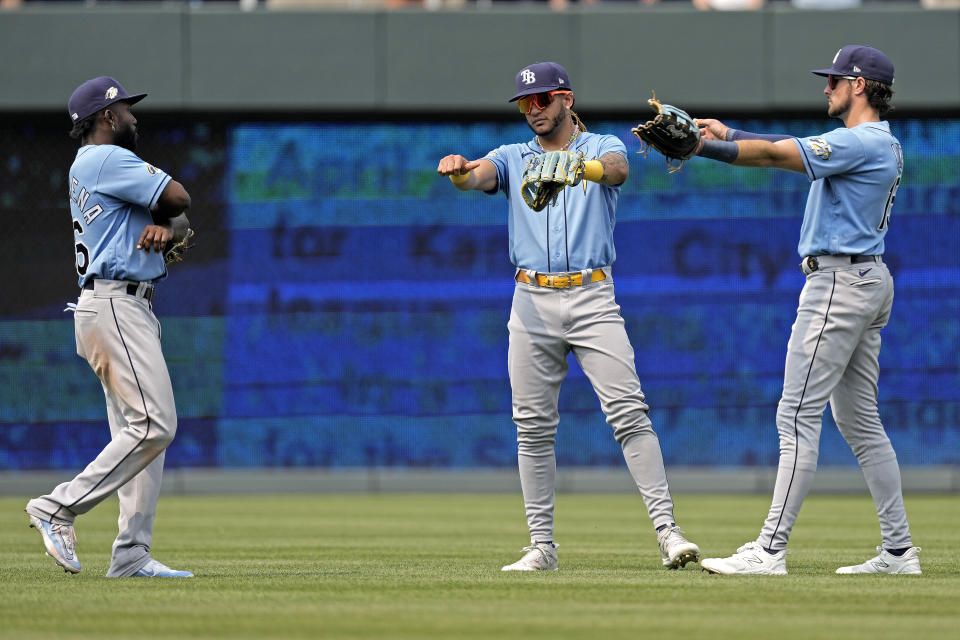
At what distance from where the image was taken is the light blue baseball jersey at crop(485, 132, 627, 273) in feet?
22.7

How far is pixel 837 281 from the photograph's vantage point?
6.52m

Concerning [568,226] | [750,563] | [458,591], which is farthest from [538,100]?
[458,591]

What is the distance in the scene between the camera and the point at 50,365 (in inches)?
688

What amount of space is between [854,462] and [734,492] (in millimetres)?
1489

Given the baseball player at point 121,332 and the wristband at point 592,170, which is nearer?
the baseball player at point 121,332

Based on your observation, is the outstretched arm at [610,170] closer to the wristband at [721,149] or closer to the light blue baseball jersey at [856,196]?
the wristband at [721,149]

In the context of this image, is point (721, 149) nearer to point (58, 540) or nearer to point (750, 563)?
point (750, 563)

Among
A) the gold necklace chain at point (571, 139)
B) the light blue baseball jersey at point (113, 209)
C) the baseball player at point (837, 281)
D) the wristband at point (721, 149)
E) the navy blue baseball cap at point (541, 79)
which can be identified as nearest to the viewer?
the wristband at point (721, 149)

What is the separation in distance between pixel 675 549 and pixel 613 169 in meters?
1.73

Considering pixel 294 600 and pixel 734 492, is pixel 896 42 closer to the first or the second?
pixel 734 492

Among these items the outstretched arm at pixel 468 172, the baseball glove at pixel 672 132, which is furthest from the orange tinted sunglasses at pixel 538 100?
the baseball glove at pixel 672 132

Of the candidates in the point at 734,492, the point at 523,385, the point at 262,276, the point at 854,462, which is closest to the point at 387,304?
the point at 262,276

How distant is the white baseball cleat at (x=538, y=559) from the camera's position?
6.90 meters

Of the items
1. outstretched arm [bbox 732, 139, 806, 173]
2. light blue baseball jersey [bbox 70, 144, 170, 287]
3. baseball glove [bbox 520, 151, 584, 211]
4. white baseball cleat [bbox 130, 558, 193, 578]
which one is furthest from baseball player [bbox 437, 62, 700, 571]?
white baseball cleat [bbox 130, 558, 193, 578]
